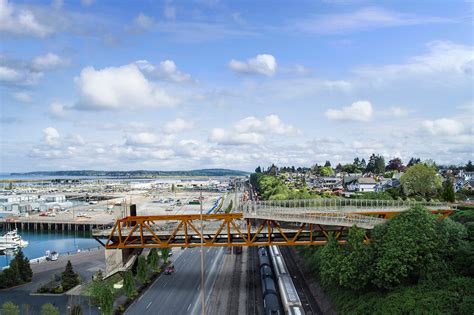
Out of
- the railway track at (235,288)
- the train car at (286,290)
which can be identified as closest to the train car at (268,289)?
the train car at (286,290)

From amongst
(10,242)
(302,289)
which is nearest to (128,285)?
(302,289)

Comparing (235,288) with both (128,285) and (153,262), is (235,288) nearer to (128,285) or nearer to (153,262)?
(153,262)

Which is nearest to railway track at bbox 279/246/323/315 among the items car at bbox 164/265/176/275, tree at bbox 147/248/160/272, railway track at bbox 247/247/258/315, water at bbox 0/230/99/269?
railway track at bbox 247/247/258/315

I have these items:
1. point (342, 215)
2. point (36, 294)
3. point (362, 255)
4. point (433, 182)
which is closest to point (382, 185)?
point (433, 182)

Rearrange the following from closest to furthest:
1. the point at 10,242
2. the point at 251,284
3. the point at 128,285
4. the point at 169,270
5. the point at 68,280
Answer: the point at 128,285 → the point at 68,280 → the point at 251,284 → the point at 169,270 → the point at 10,242

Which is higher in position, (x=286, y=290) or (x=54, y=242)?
(x=286, y=290)

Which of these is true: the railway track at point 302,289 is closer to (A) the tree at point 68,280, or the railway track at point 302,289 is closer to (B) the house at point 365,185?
(A) the tree at point 68,280

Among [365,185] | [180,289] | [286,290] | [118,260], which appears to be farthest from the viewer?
[365,185]
